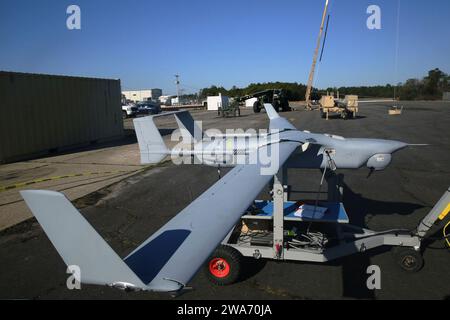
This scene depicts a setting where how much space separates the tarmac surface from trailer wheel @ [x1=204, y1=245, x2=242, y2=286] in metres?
0.12

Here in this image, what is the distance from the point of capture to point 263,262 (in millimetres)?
5410

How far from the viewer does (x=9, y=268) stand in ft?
17.7

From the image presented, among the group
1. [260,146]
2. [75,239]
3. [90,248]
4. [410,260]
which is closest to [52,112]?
[260,146]

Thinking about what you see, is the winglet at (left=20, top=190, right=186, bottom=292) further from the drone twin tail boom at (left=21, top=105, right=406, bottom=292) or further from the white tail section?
the white tail section

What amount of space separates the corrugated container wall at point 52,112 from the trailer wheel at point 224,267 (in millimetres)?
14621

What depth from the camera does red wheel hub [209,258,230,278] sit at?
475 cm

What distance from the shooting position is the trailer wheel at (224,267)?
4.72 meters

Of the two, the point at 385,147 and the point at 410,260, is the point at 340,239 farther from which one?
the point at 385,147

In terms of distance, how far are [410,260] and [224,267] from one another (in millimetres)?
3064

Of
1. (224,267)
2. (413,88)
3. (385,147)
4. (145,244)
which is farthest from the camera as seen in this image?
(413,88)

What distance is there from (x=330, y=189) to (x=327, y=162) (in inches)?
38.3

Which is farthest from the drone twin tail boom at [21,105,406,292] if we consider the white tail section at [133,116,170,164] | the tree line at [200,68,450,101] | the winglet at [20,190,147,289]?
the tree line at [200,68,450,101]
